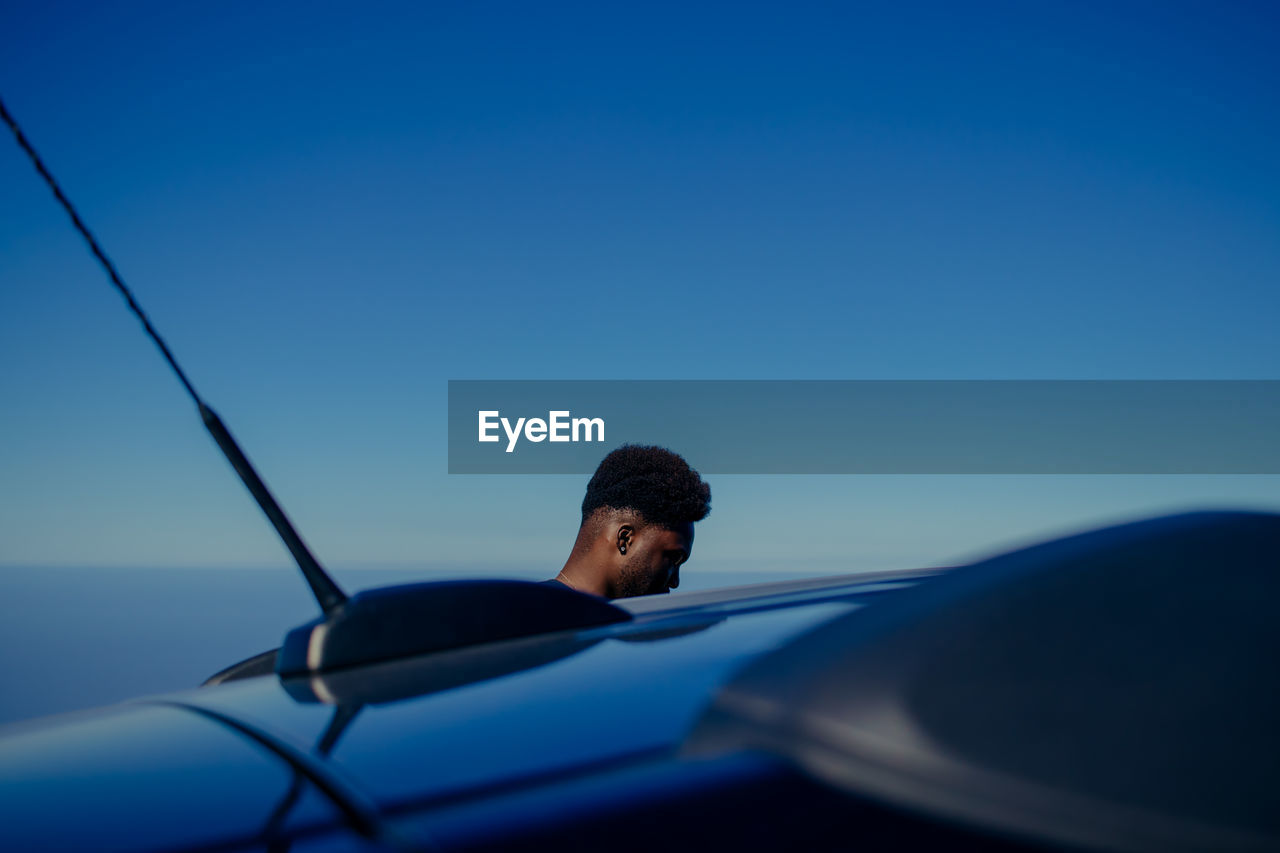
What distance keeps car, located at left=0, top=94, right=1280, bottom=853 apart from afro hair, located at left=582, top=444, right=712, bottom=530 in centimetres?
440

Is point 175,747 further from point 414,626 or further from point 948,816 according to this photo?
point 948,816

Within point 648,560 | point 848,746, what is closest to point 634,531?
point 648,560

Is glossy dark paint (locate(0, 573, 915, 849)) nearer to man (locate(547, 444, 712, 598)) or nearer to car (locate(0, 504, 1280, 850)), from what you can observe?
car (locate(0, 504, 1280, 850))

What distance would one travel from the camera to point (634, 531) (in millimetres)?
5195

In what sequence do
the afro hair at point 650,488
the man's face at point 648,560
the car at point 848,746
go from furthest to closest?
the afro hair at point 650,488 < the man's face at point 648,560 < the car at point 848,746

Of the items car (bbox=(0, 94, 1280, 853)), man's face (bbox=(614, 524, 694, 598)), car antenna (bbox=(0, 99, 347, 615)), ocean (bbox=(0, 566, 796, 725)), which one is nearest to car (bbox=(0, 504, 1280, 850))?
car (bbox=(0, 94, 1280, 853))

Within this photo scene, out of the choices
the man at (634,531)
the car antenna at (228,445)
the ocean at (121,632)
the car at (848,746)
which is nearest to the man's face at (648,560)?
the man at (634,531)

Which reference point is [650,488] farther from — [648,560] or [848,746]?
[848,746]

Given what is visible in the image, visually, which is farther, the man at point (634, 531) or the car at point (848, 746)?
the man at point (634, 531)

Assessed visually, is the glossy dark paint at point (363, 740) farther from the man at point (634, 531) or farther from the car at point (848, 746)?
the man at point (634, 531)

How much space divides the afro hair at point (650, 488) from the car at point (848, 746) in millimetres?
4400

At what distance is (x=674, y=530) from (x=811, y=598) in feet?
12.9

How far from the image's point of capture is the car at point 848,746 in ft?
1.55

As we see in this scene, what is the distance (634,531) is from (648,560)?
21 cm
